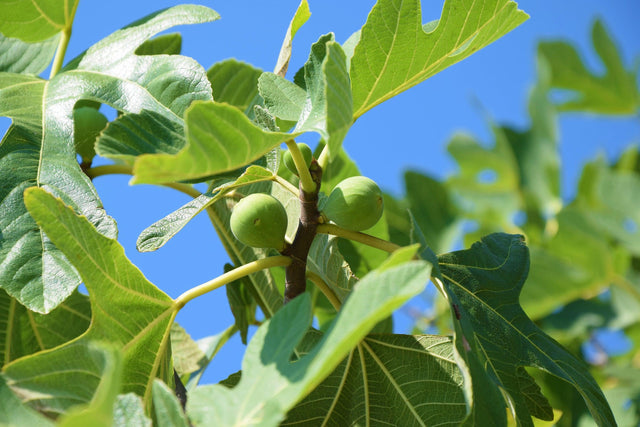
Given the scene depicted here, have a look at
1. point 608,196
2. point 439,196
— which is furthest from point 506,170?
point 439,196

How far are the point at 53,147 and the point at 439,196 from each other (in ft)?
6.58

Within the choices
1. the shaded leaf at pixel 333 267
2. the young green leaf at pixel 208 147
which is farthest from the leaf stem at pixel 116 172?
the young green leaf at pixel 208 147

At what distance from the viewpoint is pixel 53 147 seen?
995 millimetres

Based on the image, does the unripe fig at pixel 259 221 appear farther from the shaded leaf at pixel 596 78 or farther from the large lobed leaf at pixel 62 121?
the shaded leaf at pixel 596 78

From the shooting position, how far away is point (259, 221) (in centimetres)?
89

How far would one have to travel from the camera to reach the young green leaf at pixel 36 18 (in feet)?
3.92

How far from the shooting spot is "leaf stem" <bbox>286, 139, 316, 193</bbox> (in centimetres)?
86

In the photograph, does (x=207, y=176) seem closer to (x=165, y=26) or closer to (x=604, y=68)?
(x=165, y=26)

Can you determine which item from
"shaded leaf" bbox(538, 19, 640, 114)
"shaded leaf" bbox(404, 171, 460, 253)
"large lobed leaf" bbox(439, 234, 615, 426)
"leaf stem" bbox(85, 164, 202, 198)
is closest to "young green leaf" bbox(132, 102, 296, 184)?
"large lobed leaf" bbox(439, 234, 615, 426)

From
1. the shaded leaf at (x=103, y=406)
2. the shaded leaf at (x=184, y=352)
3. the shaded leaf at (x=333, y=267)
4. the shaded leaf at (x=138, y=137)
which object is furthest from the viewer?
the shaded leaf at (x=184, y=352)

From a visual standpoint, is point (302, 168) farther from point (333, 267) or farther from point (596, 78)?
point (596, 78)

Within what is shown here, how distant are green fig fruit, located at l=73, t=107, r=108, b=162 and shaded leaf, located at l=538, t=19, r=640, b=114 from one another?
3.61 metres

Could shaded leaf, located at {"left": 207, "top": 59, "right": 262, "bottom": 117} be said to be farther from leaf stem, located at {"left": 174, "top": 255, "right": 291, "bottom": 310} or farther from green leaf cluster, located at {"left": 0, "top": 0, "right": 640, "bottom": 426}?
leaf stem, located at {"left": 174, "top": 255, "right": 291, "bottom": 310}

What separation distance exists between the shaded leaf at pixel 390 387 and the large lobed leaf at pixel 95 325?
0.78ft
